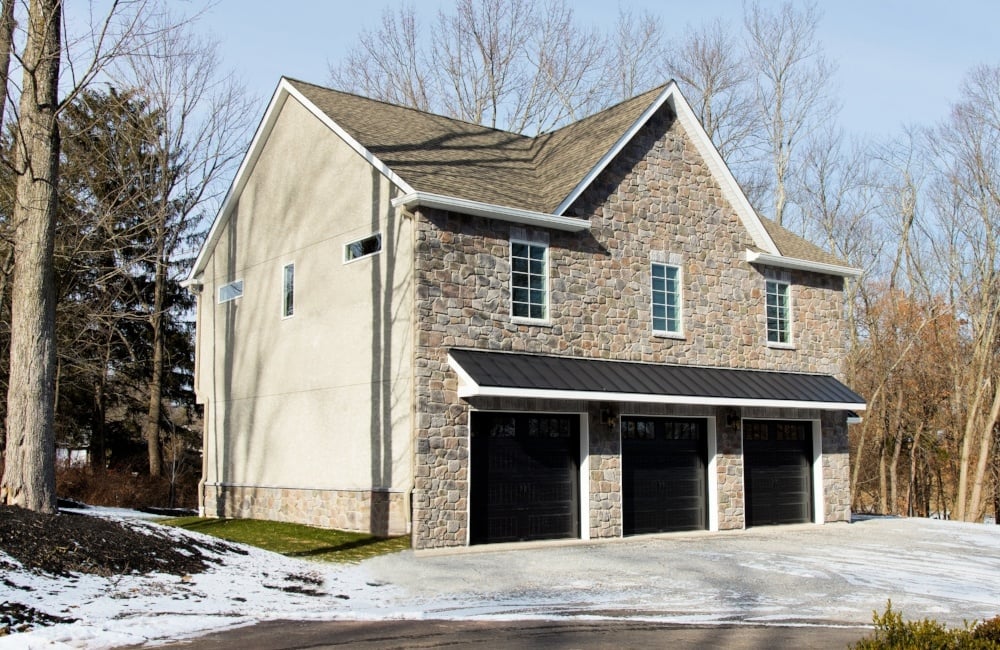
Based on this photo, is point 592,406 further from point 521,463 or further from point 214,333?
point 214,333

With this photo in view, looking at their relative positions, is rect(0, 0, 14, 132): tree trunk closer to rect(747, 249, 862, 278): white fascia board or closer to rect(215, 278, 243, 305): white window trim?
rect(215, 278, 243, 305): white window trim

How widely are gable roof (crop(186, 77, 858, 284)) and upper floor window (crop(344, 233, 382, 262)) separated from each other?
3.97 ft

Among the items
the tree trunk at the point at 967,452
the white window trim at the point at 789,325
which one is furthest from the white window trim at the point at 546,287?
the tree trunk at the point at 967,452

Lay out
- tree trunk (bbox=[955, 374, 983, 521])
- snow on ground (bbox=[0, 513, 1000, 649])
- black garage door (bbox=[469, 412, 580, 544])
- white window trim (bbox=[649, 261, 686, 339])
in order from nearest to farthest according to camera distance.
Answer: snow on ground (bbox=[0, 513, 1000, 649]) → black garage door (bbox=[469, 412, 580, 544]) → white window trim (bbox=[649, 261, 686, 339]) → tree trunk (bbox=[955, 374, 983, 521])

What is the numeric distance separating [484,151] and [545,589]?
1127 cm

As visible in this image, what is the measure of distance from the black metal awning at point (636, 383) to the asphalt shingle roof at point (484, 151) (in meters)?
2.84

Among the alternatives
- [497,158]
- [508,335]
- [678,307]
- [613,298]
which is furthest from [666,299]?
[497,158]

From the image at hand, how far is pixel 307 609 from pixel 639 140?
12.5m

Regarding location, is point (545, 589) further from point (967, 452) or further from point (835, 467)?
point (967, 452)

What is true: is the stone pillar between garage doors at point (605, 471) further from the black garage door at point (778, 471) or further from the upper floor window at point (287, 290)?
the upper floor window at point (287, 290)

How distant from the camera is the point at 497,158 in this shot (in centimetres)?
2055

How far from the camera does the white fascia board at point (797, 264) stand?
2086 cm

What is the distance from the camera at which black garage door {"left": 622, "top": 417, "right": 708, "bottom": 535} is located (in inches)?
719

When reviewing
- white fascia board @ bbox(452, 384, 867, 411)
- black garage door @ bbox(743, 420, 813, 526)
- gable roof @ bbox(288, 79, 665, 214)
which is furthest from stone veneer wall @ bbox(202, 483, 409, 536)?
black garage door @ bbox(743, 420, 813, 526)
